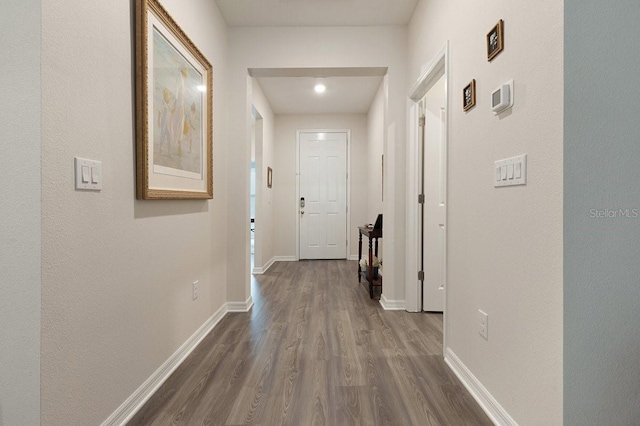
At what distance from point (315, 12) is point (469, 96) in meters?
1.75

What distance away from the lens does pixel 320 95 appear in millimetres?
5016

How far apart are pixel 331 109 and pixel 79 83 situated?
15.8 ft

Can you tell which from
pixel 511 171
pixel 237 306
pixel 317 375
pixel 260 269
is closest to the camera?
pixel 511 171

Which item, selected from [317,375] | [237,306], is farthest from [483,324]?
[237,306]

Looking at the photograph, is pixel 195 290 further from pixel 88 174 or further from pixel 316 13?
pixel 316 13

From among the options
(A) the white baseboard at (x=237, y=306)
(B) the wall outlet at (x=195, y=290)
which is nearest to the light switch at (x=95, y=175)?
(B) the wall outlet at (x=195, y=290)

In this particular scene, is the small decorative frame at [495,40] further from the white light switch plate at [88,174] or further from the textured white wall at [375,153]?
the textured white wall at [375,153]

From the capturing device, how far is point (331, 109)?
19.0ft

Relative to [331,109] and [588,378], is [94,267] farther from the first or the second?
[331,109]

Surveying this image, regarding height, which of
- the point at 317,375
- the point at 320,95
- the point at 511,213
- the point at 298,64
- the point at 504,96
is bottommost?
the point at 317,375

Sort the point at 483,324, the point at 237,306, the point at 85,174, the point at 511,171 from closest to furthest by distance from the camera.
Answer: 1. the point at 85,174
2. the point at 511,171
3. the point at 483,324
4. the point at 237,306

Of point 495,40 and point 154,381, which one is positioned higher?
point 495,40

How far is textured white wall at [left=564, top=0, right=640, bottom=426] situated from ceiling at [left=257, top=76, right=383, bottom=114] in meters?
3.44

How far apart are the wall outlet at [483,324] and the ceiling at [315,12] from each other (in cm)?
250
